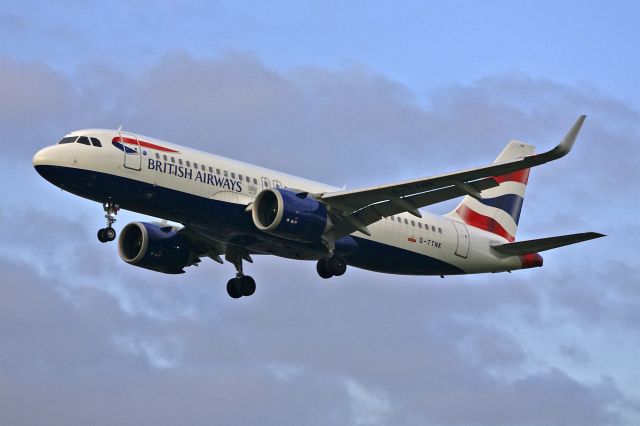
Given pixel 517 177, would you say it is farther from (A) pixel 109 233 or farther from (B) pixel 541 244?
(A) pixel 109 233

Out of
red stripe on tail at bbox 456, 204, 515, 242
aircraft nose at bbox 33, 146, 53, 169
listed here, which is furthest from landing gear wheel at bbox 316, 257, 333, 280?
→ aircraft nose at bbox 33, 146, 53, 169

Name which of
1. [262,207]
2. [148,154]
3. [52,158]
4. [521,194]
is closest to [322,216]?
[262,207]

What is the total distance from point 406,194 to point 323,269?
14.9 ft

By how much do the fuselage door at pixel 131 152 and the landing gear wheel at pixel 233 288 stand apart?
31.0 ft

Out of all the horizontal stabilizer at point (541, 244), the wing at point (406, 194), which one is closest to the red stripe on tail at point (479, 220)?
the horizontal stabilizer at point (541, 244)

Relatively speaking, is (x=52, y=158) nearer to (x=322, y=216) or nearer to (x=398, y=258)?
(x=322, y=216)

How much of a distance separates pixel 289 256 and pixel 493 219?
33.8 feet

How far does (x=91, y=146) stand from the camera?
4919 centimetres

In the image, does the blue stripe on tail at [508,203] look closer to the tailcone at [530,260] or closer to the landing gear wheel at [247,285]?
the tailcone at [530,260]

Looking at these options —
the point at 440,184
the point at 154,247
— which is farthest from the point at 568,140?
the point at 154,247

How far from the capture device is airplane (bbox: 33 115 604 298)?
49.0 meters

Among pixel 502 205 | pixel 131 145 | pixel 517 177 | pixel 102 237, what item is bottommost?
pixel 102 237

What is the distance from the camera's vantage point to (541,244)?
54344 mm

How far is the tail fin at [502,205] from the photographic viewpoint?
59062 millimetres
